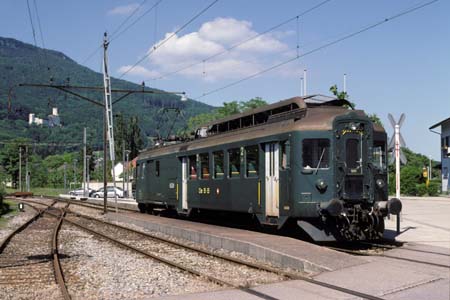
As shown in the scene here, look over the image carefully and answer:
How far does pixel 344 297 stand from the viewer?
8055 mm

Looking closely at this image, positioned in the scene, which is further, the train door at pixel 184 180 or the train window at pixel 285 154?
the train door at pixel 184 180

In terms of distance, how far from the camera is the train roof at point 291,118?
14078 mm

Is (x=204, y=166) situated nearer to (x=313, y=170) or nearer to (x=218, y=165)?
(x=218, y=165)

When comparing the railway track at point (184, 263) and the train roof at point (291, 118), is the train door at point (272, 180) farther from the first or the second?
the railway track at point (184, 263)

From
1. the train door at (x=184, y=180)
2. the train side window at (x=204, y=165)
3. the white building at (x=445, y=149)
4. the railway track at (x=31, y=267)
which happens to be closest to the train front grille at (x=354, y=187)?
the train side window at (x=204, y=165)

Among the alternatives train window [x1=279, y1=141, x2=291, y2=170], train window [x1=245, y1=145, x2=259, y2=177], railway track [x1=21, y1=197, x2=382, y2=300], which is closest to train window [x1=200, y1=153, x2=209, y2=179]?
railway track [x1=21, y1=197, x2=382, y2=300]

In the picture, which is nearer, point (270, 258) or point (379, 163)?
point (270, 258)

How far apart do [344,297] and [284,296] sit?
2.70ft

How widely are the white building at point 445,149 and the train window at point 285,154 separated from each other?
142ft

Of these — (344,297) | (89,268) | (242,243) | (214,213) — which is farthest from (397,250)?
(214,213)

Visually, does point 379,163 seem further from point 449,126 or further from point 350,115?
point 449,126

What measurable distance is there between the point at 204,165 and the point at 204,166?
3 centimetres

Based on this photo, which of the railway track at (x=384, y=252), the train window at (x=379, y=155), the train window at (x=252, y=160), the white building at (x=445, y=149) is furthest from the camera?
the white building at (x=445, y=149)

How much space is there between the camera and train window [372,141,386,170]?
571 inches
